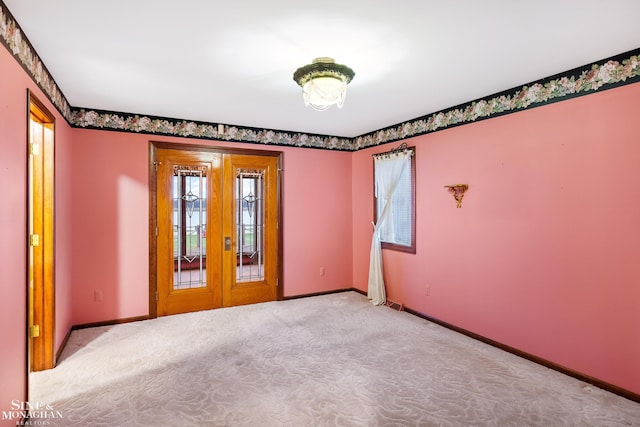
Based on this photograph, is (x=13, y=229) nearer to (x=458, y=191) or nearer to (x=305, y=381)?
(x=305, y=381)

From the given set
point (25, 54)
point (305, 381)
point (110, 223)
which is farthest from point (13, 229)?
point (305, 381)

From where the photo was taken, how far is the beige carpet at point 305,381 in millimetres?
2326

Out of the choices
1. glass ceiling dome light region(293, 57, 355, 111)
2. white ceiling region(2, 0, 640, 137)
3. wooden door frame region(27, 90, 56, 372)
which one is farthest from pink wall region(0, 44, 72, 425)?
glass ceiling dome light region(293, 57, 355, 111)

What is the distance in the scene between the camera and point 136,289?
4.23 metres

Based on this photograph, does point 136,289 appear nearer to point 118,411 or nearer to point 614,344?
point 118,411

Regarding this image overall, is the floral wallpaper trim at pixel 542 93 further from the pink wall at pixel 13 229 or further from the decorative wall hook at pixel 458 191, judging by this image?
the pink wall at pixel 13 229

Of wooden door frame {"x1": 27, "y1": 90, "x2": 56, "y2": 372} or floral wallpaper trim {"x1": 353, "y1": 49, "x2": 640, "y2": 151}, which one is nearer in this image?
floral wallpaper trim {"x1": 353, "y1": 49, "x2": 640, "y2": 151}

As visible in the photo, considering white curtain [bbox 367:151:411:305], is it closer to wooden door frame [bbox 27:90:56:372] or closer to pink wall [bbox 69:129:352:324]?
pink wall [bbox 69:129:352:324]

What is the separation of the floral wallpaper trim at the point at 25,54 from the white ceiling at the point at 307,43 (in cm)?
5

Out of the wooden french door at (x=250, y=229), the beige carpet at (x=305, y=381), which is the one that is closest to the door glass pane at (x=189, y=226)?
the wooden french door at (x=250, y=229)

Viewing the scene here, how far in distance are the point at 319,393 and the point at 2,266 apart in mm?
2170

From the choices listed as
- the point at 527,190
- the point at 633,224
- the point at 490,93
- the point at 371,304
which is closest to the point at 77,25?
the point at 490,93

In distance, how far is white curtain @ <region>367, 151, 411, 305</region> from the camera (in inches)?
187

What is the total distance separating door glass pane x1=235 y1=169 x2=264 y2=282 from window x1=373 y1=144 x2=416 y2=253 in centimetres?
174
